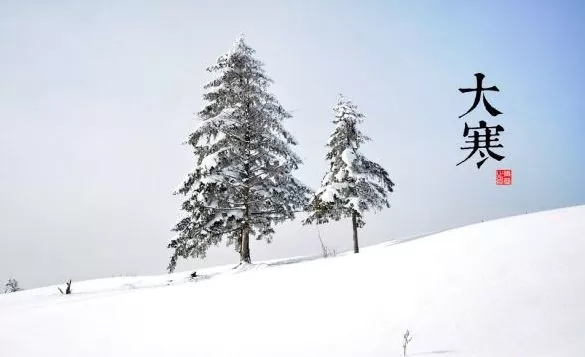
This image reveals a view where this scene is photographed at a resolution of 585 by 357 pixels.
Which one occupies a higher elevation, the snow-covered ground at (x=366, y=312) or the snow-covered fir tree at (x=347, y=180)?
the snow-covered fir tree at (x=347, y=180)

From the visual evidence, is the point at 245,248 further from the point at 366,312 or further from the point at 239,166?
the point at 366,312

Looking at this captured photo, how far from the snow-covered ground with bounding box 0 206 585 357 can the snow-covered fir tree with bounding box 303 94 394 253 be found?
1330cm

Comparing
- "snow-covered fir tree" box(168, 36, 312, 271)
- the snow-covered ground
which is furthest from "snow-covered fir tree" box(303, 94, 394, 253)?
the snow-covered ground

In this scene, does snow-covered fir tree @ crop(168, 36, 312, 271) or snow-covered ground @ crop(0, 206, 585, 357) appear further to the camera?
snow-covered fir tree @ crop(168, 36, 312, 271)

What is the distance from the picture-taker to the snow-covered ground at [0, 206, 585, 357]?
6.04 metres

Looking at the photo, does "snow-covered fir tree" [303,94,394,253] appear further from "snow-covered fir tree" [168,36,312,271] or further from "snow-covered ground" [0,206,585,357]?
"snow-covered ground" [0,206,585,357]

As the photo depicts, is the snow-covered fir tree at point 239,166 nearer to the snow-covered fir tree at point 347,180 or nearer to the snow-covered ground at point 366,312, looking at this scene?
the snow-covered fir tree at point 347,180

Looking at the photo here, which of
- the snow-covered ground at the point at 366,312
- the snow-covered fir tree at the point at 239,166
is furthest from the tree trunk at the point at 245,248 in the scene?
the snow-covered ground at the point at 366,312

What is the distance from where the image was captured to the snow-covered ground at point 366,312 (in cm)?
604

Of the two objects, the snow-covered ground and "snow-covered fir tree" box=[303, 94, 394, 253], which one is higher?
"snow-covered fir tree" box=[303, 94, 394, 253]

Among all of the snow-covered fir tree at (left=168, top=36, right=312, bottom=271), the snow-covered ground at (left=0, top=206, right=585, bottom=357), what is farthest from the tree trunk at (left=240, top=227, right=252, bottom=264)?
the snow-covered ground at (left=0, top=206, right=585, bottom=357)

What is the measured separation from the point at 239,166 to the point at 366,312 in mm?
14733

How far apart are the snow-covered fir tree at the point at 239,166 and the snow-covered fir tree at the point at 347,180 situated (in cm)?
260

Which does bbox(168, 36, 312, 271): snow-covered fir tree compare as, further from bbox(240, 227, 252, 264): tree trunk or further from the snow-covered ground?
A: the snow-covered ground
